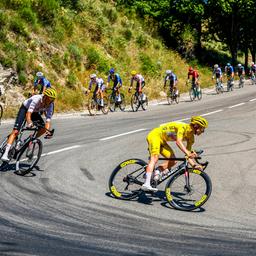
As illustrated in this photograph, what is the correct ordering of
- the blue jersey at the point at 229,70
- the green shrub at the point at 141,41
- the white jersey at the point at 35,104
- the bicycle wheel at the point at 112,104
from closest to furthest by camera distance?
1. the white jersey at the point at 35,104
2. the bicycle wheel at the point at 112,104
3. the blue jersey at the point at 229,70
4. the green shrub at the point at 141,41

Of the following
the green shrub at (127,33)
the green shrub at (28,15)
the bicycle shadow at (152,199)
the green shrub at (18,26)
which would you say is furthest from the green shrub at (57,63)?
the bicycle shadow at (152,199)

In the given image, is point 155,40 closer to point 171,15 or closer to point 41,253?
point 171,15

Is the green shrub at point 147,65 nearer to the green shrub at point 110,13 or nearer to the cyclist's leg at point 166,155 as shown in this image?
the green shrub at point 110,13

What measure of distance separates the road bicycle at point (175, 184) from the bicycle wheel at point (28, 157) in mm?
2235

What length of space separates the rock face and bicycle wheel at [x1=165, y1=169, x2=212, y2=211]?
1591 cm

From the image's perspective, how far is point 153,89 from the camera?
116 feet

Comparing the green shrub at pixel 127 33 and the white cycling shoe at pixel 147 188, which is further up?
the green shrub at pixel 127 33

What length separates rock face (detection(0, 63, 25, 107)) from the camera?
24.2 meters

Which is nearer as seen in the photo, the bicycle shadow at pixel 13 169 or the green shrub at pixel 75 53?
the bicycle shadow at pixel 13 169

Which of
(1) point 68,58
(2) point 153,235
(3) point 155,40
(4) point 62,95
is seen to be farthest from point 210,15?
(2) point 153,235

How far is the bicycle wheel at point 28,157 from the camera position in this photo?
11.1 metres

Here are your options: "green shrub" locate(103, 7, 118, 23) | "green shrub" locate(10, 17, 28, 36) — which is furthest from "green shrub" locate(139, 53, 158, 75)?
"green shrub" locate(10, 17, 28, 36)

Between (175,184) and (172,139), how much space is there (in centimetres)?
80

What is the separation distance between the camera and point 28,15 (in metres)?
30.0
